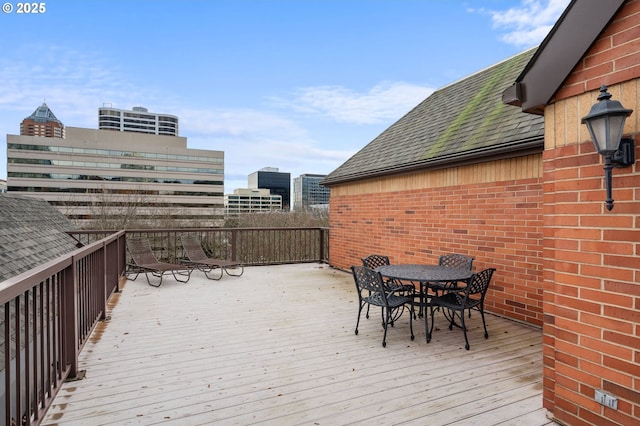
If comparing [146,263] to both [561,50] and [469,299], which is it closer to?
[469,299]

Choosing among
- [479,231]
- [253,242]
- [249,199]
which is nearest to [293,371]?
[479,231]

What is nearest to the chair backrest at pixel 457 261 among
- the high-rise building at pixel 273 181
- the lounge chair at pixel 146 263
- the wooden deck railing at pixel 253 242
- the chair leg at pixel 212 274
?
the chair leg at pixel 212 274

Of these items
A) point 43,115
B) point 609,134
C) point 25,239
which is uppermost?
point 43,115

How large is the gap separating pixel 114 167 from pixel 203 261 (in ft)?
259

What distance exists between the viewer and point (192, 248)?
27.9 ft

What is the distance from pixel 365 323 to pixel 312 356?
1.29 meters

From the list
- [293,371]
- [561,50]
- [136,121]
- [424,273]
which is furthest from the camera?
[136,121]

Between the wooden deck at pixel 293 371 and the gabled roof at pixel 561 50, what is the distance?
227cm

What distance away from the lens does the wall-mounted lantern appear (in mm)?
1905

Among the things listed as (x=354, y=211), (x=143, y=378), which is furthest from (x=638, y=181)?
(x=354, y=211)

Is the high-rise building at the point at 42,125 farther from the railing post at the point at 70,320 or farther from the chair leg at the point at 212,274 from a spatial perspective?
the railing post at the point at 70,320

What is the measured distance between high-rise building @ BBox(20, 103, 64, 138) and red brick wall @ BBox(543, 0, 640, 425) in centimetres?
9650

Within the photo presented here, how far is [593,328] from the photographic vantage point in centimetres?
217

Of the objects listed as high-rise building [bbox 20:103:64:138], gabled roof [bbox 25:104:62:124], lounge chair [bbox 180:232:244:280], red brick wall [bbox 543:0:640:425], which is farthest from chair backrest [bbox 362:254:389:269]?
gabled roof [bbox 25:104:62:124]
